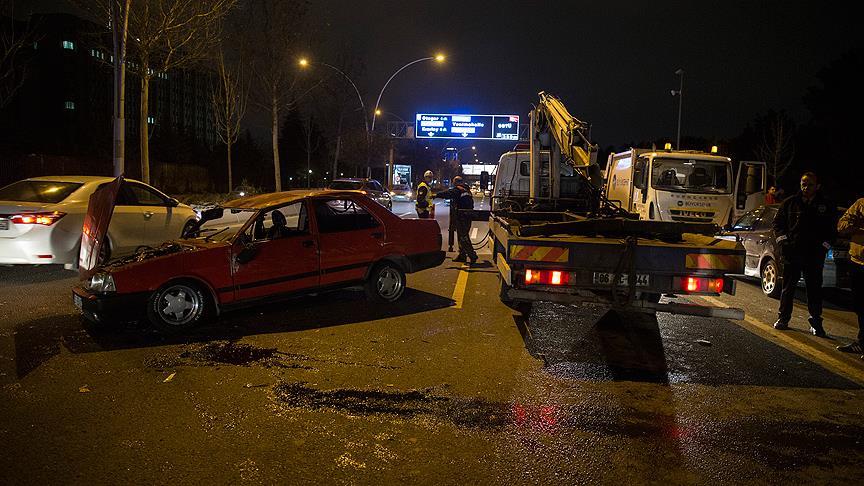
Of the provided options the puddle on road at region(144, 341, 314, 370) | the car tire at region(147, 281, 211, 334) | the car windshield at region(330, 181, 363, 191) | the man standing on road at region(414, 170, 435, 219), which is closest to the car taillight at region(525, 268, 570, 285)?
the puddle on road at region(144, 341, 314, 370)

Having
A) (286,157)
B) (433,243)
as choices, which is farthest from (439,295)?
(286,157)

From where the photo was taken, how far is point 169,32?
737 inches

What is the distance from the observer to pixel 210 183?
44.0 metres

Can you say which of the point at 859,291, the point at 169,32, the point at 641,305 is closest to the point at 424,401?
the point at 641,305

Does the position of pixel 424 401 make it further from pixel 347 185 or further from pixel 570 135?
pixel 347 185

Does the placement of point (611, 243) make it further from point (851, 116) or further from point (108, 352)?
point (851, 116)

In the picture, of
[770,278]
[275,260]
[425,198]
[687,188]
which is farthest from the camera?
[687,188]

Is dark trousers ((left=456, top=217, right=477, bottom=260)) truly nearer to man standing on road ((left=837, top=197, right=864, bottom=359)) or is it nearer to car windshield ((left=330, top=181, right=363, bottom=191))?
man standing on road ((left=837, top=197, right=864, bottom=359))

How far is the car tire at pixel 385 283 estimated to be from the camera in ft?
26.4

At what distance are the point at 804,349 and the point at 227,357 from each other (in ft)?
19.2

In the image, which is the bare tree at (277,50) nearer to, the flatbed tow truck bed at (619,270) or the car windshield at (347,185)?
the car windshield at (347,185)

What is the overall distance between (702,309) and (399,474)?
11.7 ft

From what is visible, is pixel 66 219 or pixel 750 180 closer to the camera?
pixel 66 219

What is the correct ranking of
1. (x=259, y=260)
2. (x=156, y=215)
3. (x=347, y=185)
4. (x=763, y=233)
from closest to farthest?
1. (x=259, y=260)
2. (x=763, y=233)
3. (x=156, y=215)
4. (x=347, y=185)
